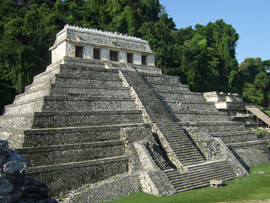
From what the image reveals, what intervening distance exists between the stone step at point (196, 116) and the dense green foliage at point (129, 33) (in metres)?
15.6

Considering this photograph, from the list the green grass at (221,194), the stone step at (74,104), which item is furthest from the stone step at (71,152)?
the stone step at (74,104)

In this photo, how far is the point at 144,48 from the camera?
79.2 feet

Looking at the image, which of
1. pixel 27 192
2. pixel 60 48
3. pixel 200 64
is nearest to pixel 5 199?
pixel 27 192

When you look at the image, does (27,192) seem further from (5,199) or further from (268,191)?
(268,191)

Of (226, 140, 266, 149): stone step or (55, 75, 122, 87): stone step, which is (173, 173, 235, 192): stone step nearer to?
(226, 140, 266, 149): stone step

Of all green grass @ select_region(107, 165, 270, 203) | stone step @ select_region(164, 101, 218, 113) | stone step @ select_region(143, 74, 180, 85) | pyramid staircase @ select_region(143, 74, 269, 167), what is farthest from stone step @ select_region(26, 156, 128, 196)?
stone step @ select_region(143, 74, 180, 85)

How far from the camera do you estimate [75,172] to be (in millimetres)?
10633

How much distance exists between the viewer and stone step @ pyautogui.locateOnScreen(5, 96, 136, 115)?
43.5 feet

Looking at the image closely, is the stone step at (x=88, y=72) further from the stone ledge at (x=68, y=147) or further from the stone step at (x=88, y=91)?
the stone ledge at (x=68, y=147)

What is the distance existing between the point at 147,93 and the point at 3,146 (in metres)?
12.5

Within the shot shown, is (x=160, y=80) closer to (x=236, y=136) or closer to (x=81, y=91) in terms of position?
(x=236, y=136)

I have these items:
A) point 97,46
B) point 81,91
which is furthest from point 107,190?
point 97,46

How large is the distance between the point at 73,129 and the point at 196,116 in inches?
394

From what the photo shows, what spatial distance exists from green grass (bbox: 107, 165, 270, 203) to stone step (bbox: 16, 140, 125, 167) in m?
2.49
